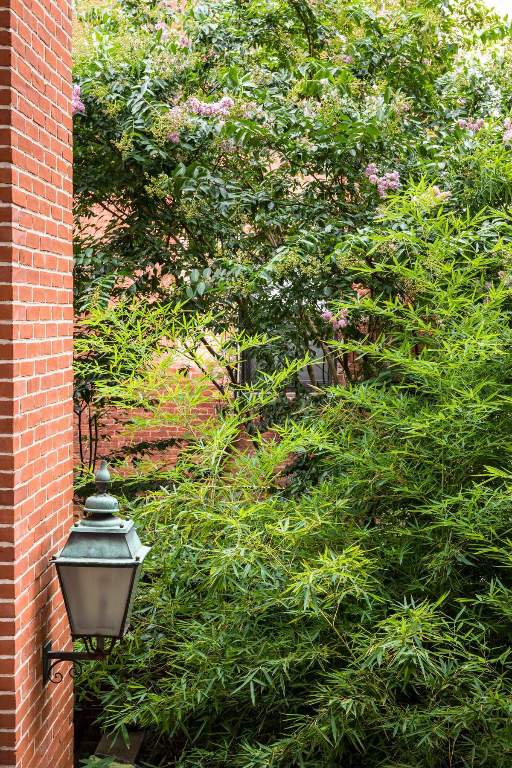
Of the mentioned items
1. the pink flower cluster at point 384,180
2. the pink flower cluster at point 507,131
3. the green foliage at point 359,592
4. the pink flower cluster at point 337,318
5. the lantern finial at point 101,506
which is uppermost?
the pink flower cluster at point 507,131

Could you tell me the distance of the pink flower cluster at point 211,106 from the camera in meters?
5.91

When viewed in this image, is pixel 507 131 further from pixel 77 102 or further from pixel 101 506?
pixel 101 506

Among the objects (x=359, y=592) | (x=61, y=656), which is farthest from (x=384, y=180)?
(x=61, y=656)

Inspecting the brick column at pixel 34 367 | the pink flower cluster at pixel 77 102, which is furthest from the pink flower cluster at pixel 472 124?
the brick column at pixel 34 367

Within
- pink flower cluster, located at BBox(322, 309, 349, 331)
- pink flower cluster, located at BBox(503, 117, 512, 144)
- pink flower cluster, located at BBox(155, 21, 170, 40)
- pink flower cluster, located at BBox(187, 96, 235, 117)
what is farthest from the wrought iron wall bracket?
pink flower cluster, located at BBox(155, 21, 170, 40)

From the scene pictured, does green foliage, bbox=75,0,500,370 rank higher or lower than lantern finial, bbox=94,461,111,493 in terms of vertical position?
higher

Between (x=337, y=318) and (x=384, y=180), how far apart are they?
1011 mm

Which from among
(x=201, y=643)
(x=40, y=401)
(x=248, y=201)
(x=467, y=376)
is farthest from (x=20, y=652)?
(x=248, y=201)

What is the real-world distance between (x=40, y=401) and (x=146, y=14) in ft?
17.7

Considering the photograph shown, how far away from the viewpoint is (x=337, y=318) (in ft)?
18.2

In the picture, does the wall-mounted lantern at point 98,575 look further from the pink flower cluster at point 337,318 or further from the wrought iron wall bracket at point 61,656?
the pink flower cluster at point 337,318

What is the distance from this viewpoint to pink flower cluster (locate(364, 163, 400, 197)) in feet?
19.2

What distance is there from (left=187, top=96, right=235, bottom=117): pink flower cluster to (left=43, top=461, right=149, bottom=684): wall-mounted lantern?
3.37 meters

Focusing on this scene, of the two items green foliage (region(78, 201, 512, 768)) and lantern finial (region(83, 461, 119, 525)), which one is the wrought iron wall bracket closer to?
lantern finial (region(83, 461, 119, 525))
